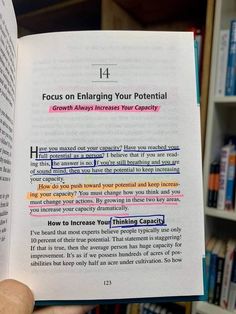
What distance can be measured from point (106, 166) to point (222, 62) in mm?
554

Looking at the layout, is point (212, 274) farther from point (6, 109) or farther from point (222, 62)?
point (6, 109)

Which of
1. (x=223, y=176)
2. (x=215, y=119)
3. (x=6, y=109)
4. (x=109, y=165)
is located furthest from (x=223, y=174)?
(x=6, y=109)

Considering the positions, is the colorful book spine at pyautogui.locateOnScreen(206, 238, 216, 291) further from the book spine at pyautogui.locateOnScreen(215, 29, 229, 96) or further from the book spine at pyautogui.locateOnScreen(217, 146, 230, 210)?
the book spine at pyautogui.locateOnScreen(215, 29, 229, 96)

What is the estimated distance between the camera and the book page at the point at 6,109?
0.39 metres

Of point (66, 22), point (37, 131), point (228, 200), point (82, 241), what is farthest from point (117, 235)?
point (66, 22)

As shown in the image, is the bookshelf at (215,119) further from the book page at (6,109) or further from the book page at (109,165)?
the book page at (6,109)

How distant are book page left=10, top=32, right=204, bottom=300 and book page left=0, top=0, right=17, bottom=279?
0.02 metres

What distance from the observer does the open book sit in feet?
1.45

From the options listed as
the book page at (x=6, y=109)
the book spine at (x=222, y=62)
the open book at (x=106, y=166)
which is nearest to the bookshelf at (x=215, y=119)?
the book spine at (x=222, y=62)

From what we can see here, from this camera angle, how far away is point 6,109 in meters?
0.41

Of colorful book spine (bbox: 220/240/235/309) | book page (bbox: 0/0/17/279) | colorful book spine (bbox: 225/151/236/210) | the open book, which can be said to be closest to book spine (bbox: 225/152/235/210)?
colorful book spine (bbox: 225/151/236/210)

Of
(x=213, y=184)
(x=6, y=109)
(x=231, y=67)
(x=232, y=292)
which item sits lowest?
(x=232, y=292)

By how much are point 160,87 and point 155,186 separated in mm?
155

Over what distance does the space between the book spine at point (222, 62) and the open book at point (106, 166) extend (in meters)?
0.40
